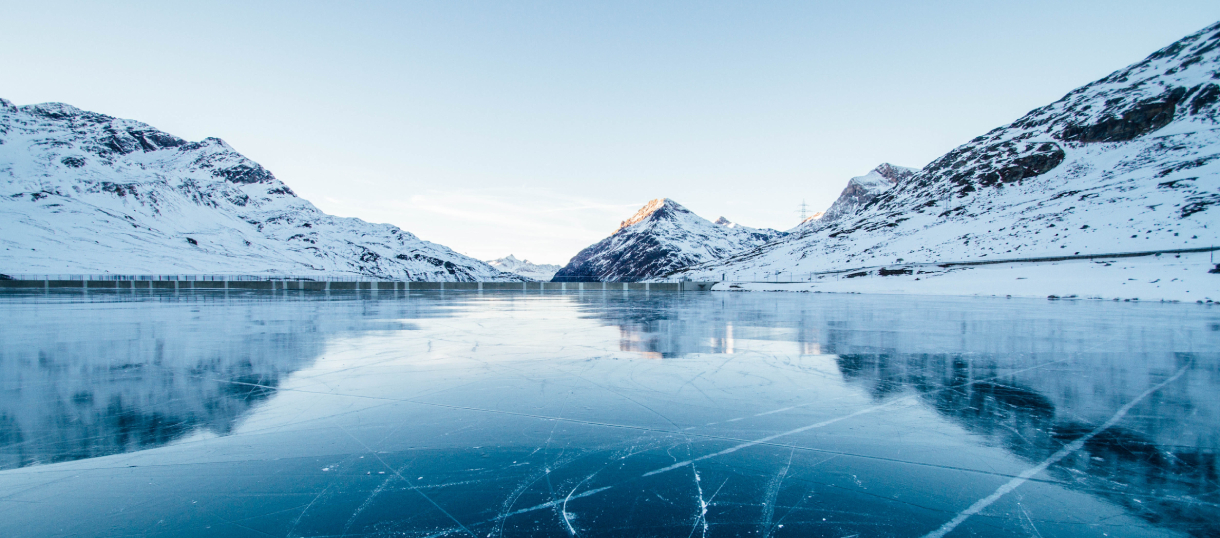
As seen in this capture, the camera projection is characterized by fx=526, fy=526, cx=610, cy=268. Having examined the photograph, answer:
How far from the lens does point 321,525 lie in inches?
118

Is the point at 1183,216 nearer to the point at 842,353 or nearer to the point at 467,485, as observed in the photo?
the point at 842,353

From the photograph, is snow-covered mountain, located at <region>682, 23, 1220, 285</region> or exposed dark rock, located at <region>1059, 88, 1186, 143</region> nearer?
snow-covered mountain, located at <region>682, 23, 1220, 285</region>

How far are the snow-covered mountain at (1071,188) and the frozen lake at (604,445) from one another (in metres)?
74.8

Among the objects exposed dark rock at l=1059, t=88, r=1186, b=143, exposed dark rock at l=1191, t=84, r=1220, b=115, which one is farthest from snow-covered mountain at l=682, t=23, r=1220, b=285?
exposed dark rock at l=1059, t=88, r=1186, b=143

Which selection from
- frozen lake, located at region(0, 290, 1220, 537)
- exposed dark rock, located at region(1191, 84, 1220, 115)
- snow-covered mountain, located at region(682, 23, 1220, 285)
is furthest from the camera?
exposed dark rock, located at region(1191, 84, 1220, 115)

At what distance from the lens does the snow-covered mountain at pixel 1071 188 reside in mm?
73062

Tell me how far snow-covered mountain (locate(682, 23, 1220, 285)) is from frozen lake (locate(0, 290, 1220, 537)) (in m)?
74.8

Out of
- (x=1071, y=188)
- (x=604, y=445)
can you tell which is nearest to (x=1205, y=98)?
(x=1071, y=188)

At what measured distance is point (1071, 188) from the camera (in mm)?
104812

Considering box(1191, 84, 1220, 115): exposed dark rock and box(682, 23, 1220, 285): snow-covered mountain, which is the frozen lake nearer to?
box(682, 23, 1220, 285): snow-covered mountain

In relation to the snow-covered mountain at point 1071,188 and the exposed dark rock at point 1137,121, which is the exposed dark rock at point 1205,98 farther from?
the exposed dark rock at point 1137,121

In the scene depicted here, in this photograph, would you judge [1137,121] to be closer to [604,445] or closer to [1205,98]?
[1205,98]

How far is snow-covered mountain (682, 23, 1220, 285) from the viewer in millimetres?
73062

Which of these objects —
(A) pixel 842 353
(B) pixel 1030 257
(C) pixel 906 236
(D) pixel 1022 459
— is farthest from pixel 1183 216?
(D) pixel 1022 459
